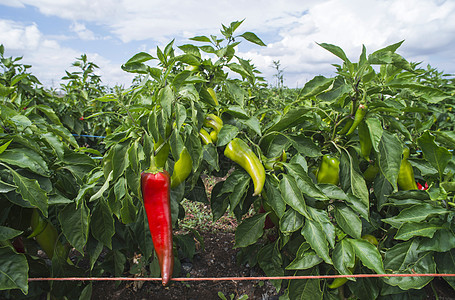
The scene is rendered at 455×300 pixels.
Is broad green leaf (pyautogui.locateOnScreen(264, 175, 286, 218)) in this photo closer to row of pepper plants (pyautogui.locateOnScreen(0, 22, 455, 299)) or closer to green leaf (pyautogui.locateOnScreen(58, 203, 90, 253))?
row of pepper plants (pyautogui.locateOnScreen(0, 22, 455, 299))

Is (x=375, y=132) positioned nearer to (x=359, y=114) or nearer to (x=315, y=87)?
(x=359, y=114)

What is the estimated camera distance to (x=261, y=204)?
1720 mm

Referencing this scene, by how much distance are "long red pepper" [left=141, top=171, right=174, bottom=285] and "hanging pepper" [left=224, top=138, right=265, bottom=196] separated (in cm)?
34

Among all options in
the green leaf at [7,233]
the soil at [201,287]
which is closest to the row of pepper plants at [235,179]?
the green leaf at [7,233]

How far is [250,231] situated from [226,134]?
21.6 inches

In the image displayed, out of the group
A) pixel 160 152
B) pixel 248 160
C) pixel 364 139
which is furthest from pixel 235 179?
pixel 364 139

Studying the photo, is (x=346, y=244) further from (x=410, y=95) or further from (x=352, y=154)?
(x=410, y=95)

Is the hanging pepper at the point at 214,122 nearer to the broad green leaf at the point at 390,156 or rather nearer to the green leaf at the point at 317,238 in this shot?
the green leaf at the point at 317,238

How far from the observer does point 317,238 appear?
53.7 inches

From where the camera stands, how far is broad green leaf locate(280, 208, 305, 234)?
1.44 metres

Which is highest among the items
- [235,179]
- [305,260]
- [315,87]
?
[315,87]

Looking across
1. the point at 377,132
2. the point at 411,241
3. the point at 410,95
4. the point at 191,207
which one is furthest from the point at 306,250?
the point at 191,207

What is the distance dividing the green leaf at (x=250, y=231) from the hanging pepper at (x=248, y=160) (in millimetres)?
322

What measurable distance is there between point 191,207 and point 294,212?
98.0 inches
